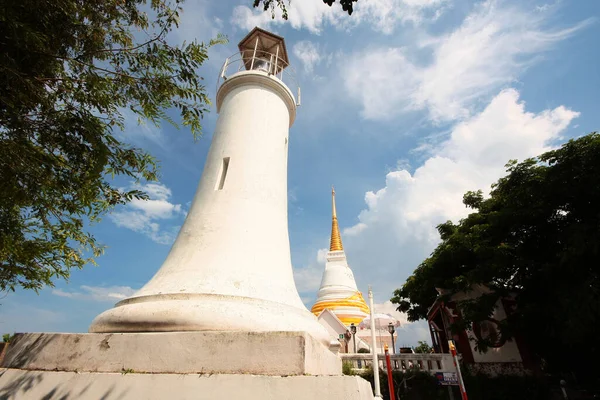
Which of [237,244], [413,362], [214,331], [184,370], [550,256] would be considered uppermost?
[550,256]

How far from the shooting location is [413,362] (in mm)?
11195

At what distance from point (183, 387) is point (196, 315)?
2.35ft

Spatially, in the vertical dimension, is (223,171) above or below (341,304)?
below

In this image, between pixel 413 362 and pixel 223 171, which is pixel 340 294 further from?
pixel 223 171

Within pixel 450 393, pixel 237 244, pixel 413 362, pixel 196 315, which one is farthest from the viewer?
pixel 413 362

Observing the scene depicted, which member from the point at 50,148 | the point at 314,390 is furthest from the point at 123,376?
the point at 50,148

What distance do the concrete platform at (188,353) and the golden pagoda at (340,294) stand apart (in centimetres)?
1825

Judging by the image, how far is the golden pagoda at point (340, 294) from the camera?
21.0 metres

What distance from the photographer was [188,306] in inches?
146

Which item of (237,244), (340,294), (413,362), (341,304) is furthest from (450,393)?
(340,294)

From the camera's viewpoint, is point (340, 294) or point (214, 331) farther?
point (340, 294)

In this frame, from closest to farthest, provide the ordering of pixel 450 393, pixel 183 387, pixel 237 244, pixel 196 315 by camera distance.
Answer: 1. pixel 183 387
2. pixel 196 315
3. pixel 237 244
4. pixel 450 393

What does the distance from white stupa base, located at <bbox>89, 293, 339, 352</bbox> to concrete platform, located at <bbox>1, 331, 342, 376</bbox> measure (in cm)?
18

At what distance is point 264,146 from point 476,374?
1092cm
